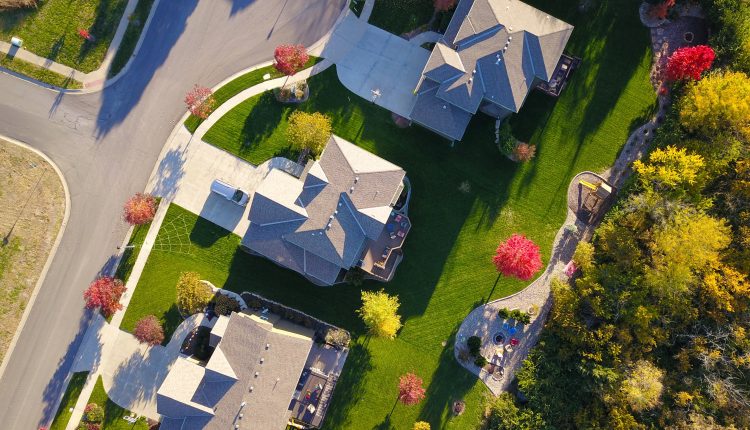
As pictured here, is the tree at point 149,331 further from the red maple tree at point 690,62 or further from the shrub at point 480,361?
the red maple tree at point 690,62

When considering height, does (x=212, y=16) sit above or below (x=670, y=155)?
below

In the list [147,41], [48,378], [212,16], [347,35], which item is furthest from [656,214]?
[48,378]

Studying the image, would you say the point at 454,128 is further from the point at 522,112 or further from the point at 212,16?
the point at 212,16

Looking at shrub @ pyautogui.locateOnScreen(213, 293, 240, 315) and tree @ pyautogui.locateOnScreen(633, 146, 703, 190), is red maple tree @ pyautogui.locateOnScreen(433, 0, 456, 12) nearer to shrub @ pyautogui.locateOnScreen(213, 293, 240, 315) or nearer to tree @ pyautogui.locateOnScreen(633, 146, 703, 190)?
tree @ pyautogui.locateOnScreen(633, 146, 703, 190)

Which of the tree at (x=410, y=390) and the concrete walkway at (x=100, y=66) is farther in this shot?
the concrete walkway at (x=100, y=66)

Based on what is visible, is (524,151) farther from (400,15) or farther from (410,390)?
(410,390)

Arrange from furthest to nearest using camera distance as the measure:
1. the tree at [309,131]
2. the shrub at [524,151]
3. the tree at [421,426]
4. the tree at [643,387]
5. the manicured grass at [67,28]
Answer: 1. the manicured grass at [67,28]
2. the shrub at [524,151]
3. the tree at [421,426]
4. the tree at [309,131]
5. the tree at [643,387]

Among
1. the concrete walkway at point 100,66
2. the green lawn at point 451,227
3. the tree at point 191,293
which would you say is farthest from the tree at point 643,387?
the concrete walkway at point 100,66
